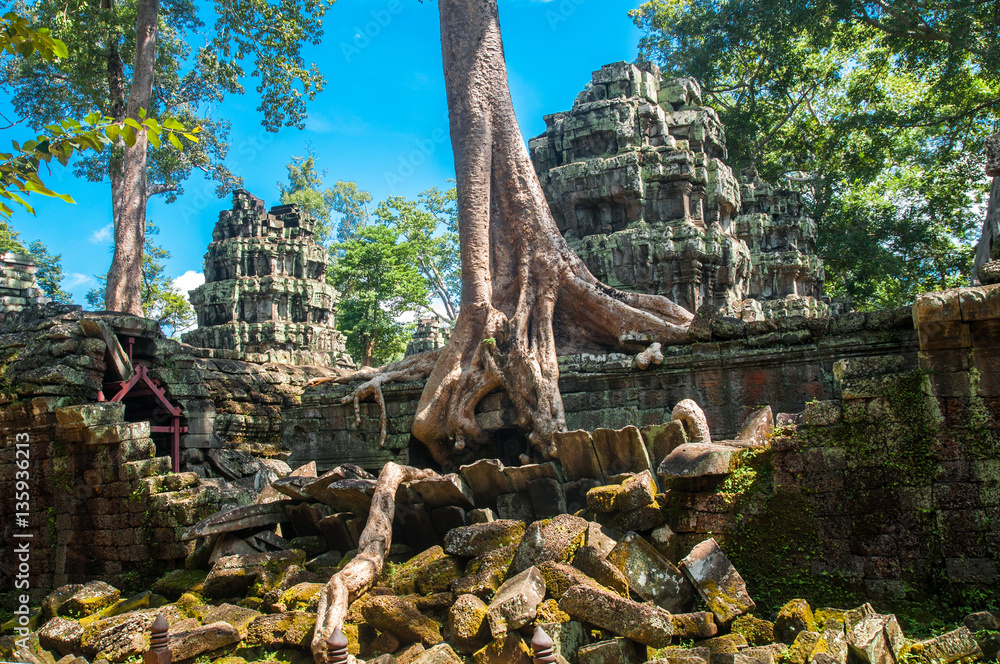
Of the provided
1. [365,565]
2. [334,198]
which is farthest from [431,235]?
[365,565]

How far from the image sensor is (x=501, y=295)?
8391 millimetres

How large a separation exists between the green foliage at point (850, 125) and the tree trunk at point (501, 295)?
10716mm

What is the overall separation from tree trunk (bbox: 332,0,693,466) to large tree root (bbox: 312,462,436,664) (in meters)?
1.23

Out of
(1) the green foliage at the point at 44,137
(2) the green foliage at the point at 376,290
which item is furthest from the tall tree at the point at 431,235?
(1) the green foliage at the point at 44,137

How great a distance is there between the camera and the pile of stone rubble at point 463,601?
3.82m

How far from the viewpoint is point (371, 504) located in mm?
5875

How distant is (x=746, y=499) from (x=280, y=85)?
1495 centimetres

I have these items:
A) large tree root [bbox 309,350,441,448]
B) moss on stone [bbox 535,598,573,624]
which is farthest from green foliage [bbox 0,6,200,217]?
large tree root [bbox 309,350,441,448]

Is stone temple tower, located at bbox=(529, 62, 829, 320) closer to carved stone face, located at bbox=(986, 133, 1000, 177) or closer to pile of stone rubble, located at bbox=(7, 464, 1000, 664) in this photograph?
carved stone face, located at bbox=(986, 133, 1000, 177)

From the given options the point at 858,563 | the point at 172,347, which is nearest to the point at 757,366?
the point at 858,563

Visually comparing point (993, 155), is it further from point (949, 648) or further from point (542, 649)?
point (542, 649)

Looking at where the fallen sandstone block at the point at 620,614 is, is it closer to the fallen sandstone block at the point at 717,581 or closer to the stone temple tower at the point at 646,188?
the fallen sandstone block at the point at 717,581

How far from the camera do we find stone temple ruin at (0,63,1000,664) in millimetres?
4055

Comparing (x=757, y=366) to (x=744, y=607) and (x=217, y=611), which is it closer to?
(x=744, y=607)
